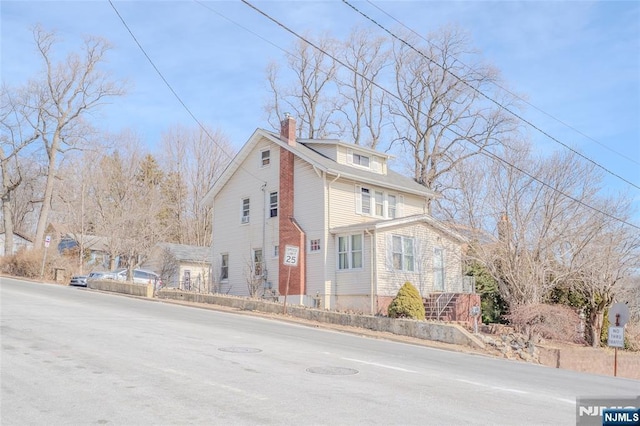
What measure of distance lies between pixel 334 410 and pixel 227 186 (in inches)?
1131

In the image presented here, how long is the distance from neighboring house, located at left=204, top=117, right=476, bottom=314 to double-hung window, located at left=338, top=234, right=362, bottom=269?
0.05 m

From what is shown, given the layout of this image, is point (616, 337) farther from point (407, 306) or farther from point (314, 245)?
point (314, 245)

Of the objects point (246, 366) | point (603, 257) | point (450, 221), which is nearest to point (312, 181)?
point (450, 221)

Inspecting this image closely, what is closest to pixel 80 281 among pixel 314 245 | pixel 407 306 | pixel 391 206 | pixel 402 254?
pixel 314 245

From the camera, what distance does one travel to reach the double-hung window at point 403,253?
27.8m

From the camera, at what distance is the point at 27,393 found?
294 inches

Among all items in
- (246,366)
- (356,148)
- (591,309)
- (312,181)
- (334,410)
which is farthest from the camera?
(356,148)

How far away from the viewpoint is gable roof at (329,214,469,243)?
2639 cm

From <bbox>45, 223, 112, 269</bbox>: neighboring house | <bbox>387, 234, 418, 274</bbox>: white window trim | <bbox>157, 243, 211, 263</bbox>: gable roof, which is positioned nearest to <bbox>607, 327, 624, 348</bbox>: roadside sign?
<bbox>387, 234, 418, 274</bbox>: white window trim

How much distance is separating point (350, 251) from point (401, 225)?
2.75m

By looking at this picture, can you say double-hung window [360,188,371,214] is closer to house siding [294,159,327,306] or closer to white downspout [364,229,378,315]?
house siding [294,159,327,306]

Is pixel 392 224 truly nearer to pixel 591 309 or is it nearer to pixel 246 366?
pixel 591 309

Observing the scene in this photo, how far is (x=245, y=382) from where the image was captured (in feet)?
28.0

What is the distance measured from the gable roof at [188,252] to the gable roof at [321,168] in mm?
13692
